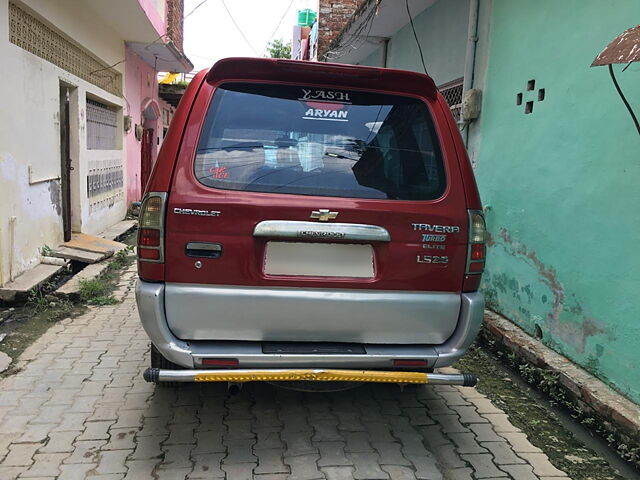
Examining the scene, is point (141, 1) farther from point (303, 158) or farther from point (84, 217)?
point (303, 158)

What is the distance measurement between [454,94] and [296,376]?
4.87 meters

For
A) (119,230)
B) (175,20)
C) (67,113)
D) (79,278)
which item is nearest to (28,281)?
(79,278)

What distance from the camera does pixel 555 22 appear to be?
3.90 metres

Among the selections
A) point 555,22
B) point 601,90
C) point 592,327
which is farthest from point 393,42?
point 592,327

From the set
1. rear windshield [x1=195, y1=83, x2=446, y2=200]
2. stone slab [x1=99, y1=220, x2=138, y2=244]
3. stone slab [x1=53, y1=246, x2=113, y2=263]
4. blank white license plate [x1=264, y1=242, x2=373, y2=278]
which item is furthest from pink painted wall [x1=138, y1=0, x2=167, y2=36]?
blank white license plate [x1=264, y1=242, x2=373, y2=278]

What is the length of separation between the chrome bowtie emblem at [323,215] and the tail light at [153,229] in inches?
27.3

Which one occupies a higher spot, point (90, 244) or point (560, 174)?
point (560, 174)

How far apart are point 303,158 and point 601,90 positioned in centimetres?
202

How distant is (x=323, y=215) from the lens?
2.53 m

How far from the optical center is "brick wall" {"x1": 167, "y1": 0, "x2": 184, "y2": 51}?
11.8 metres

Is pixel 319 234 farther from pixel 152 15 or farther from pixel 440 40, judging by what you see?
pixel 152 15

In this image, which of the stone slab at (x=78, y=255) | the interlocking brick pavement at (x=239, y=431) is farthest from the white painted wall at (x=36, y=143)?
the interlocking brick pavement at (x=239, y=431)

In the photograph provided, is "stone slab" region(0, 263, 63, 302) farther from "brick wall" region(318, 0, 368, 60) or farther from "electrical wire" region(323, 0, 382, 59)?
"brick wall" region(318, 0, 368, 60)

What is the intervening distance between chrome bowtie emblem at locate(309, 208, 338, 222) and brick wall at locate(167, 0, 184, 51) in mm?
9576
